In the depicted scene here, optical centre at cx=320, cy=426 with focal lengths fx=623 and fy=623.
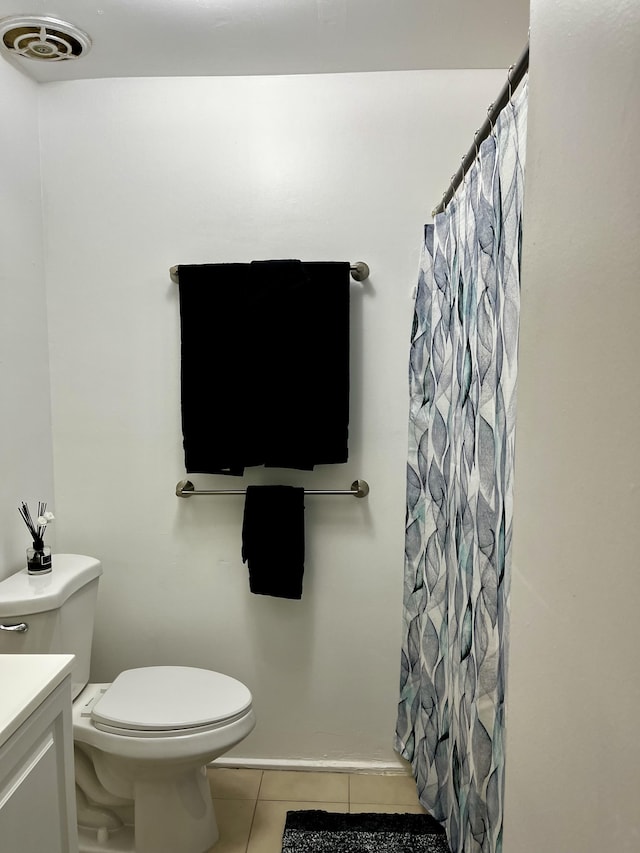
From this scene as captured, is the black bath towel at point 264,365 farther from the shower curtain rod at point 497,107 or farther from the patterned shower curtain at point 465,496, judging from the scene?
the shower curtain rod at point 497,107

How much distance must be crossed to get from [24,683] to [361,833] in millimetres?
1223

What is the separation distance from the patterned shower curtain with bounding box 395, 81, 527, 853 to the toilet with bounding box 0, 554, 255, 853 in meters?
0.58

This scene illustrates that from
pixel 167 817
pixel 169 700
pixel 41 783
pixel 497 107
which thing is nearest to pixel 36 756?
pixel 41 783

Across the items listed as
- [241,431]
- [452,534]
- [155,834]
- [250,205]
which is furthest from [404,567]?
[250,205]

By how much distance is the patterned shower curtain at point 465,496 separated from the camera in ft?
3.98

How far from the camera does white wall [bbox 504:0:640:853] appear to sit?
453 millimetres

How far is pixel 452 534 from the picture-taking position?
163cm

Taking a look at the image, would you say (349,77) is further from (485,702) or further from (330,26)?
(485,702)

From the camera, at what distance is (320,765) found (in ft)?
7.13

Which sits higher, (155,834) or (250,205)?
(250,205)

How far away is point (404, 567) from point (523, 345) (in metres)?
1.50

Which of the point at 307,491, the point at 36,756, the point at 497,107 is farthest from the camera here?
the point at 307,491

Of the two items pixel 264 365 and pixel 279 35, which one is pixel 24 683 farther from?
pixel 279 35

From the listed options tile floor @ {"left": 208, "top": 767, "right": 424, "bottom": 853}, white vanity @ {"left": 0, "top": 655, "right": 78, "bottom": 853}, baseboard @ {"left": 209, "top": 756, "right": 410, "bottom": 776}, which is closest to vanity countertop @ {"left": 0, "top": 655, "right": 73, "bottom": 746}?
white vanity @ {"left": 0, "top": 655, "right": 78, "bottom": 853}
